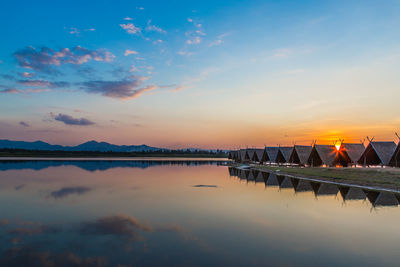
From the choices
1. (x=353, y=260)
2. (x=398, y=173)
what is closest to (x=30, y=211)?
(x=353, y=260)

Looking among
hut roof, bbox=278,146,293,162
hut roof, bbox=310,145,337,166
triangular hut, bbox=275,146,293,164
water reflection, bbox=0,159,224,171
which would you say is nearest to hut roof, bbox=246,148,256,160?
triangular hut, bbox=275,146,293,164

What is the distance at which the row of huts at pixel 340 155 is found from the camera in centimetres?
2931

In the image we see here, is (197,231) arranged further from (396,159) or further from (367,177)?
(396,159)

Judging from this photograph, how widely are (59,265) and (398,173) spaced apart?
24959 millimetres

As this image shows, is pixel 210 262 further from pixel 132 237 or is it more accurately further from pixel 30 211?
pixel 30 211

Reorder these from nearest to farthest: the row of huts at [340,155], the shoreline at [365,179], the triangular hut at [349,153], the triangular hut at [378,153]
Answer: the shoreline at [365,179] < the triangular hut at [378,153] < the row of huts at [340,155] < the triangular hut at [349,153]

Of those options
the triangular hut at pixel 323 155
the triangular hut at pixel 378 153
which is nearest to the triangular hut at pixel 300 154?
the triangular hut at pixel 323 155

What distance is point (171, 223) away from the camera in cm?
1091

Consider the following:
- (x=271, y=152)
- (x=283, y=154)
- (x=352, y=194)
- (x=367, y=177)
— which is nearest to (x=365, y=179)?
(x=367, y=177)

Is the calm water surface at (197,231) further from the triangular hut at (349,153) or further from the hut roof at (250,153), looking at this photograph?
the hut roof at (250,153)

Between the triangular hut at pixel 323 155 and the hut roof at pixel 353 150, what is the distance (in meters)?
1.39

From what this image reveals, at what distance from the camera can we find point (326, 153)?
117 feet

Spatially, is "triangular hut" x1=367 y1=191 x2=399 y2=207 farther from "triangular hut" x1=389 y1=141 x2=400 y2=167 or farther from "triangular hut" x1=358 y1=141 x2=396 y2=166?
"triangular hut" x1=358 y1=141 x2=396 y2=166

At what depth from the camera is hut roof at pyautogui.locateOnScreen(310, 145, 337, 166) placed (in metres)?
35.2
